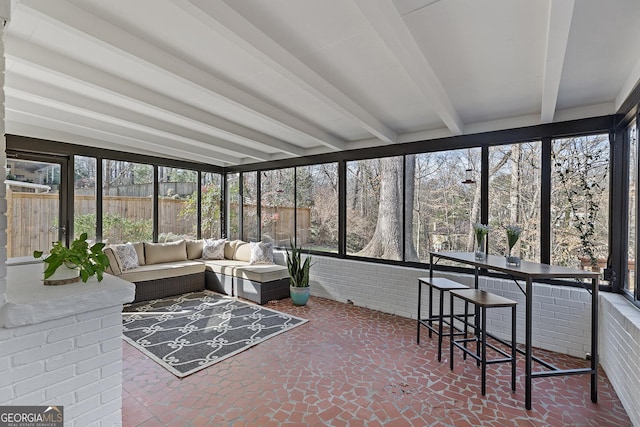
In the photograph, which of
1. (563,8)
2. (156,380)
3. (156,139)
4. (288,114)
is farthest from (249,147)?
(563,8)

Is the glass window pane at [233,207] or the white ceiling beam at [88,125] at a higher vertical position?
the white ceiling beam at [88,125]

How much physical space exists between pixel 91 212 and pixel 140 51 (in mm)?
3958

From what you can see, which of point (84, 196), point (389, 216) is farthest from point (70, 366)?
point (84, 196)

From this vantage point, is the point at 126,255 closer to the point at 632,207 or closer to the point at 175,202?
the point at 175,202

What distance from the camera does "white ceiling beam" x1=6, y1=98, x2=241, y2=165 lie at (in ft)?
11.0

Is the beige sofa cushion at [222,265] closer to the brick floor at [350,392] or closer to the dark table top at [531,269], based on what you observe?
the brick floor at [350,392]

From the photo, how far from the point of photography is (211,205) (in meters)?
6.82

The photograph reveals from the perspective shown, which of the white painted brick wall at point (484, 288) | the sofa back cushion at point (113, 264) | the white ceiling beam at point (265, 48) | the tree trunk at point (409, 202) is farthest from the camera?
the sofa back cushion at point (113, 264)

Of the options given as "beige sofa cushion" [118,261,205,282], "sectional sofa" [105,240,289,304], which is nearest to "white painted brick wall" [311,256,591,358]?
"sectional sofa" [105,240,289,304]

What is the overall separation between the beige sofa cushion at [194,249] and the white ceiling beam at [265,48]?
4.35 metres

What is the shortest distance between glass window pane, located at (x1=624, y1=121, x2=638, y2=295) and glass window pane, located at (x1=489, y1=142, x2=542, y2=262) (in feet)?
2.49

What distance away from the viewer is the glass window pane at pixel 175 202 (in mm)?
6012

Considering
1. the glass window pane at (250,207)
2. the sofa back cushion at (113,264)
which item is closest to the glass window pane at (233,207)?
the glass window pane at (250,207)

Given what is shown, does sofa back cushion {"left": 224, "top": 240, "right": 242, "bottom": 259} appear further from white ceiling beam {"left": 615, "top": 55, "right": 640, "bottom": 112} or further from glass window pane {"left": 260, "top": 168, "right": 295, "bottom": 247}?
white ceiling beam {"left": 615, "top": 55, "right": 640, "bottom": 112}
